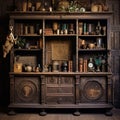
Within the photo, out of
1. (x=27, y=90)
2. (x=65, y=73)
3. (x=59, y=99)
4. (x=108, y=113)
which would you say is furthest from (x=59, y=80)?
(x=108, y=113)

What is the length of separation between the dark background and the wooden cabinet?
434 mm

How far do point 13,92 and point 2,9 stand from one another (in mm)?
2054

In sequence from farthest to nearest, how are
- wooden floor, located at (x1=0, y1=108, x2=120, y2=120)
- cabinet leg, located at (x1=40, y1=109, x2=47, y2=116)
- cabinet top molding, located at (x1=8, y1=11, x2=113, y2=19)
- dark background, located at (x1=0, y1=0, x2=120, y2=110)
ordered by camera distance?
dark background, located at (x1=0, y1=0, x2=120, y2=110), cabinet top molding, located at (x1=8, y1=11, x2=113, y2=19), cabinet leg, located at (x1=40, y1=109, x2=47, y2=116), wooden floor, located at (x1=0, y1=108, x2=120, y2=120)

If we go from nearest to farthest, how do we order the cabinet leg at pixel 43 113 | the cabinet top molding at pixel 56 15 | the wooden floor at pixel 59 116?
the wooden floor at pixel 59 116
the cabinet leg at pixel 43 113
the cabinet top molding at pixel 56 15

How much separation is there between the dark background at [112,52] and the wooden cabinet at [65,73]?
0.43 metres

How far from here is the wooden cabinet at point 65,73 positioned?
6.35 metres

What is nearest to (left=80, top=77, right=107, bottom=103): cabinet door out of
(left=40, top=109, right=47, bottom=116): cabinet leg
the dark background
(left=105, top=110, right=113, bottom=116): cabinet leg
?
(left=105, top=110, right=113, bottom=116): cabinet leg

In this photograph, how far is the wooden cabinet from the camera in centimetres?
635

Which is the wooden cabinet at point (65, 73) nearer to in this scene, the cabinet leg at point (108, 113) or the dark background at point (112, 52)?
the cabinet leg at point (108, 113)

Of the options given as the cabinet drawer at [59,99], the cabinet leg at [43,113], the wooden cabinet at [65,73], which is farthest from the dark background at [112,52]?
the cabinet drawer at [59,99]

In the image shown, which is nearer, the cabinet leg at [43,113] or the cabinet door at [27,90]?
the cabinet leg at [43,113]

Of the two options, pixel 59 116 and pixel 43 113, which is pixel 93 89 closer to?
pixel 59 116

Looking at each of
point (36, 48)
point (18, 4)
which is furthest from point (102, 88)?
point (18, 4)

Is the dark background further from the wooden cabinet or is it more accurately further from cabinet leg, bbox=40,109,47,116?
cabinet leg, bbox=40,109,47,116
